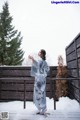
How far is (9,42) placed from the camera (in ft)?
59.2

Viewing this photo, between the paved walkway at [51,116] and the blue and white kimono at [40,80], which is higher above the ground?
the blue and white kimono at [40,80]

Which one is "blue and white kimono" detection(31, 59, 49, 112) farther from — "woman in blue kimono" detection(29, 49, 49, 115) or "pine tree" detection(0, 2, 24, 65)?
"pine tree" detection(0, 2, 24, 65)

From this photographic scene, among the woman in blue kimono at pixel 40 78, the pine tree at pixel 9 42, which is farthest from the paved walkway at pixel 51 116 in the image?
the pine tree at pixel 9 42

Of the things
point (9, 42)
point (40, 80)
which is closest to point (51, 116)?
point (40, 80)

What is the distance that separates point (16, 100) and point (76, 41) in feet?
9.95

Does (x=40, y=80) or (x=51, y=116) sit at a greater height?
(x=40, y=80)

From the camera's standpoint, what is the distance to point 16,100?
820 centimetres

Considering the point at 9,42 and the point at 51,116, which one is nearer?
the point at 51,116

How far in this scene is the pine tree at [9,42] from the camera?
17.2m

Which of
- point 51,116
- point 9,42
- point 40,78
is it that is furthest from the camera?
point 9,42

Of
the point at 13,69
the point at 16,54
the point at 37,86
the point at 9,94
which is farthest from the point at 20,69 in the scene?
the point at 16,54

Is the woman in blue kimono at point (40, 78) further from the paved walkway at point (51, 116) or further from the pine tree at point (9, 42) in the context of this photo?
the pine tree at point (9, 42)

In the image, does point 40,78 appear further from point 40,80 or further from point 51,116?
point 51,116

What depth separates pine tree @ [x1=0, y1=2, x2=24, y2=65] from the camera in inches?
677
